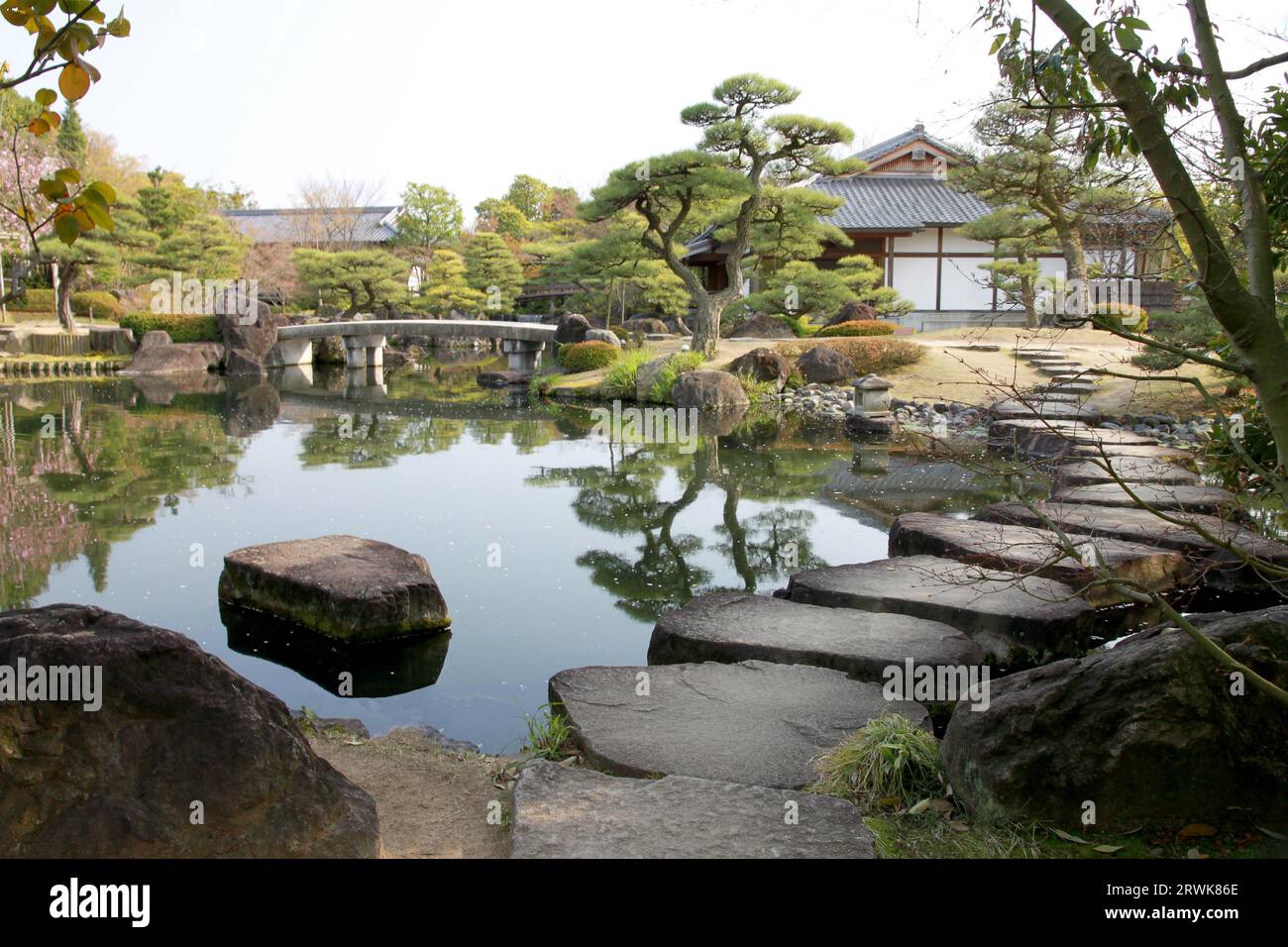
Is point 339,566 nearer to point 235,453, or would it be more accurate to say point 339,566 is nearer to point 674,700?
point 674,700

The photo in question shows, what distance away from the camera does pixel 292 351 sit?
30.3m

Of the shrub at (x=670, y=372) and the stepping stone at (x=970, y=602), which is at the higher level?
the shrub at (x=670, y=372)

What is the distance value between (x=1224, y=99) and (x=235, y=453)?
12.8m

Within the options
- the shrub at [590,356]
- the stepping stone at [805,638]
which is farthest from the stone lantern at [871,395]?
the stepping stone at [805,638]

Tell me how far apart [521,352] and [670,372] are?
13.8 metres

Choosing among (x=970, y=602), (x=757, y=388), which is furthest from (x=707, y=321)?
(x=970, y=602)

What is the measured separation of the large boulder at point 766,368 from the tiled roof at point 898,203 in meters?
8.48

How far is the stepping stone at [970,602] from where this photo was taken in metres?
5.31

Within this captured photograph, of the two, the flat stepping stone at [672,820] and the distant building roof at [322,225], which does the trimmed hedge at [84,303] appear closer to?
the distant building roof at [322,225]

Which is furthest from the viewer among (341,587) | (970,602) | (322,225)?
(322,225)

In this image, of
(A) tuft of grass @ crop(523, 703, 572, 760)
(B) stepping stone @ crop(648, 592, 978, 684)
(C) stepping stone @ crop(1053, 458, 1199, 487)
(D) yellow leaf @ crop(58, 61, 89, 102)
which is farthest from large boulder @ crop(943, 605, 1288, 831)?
(C) stepping stone @ crop(1053, 458, 1199, 487)

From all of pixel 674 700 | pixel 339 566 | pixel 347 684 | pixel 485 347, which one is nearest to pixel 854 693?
pixel 674 700

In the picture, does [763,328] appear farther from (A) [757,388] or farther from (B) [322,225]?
(B) [322,225]

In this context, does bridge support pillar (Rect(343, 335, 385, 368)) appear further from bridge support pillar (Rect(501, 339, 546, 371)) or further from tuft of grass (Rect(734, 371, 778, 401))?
tuft of grass (Rect(734, 371, 778, 401))
